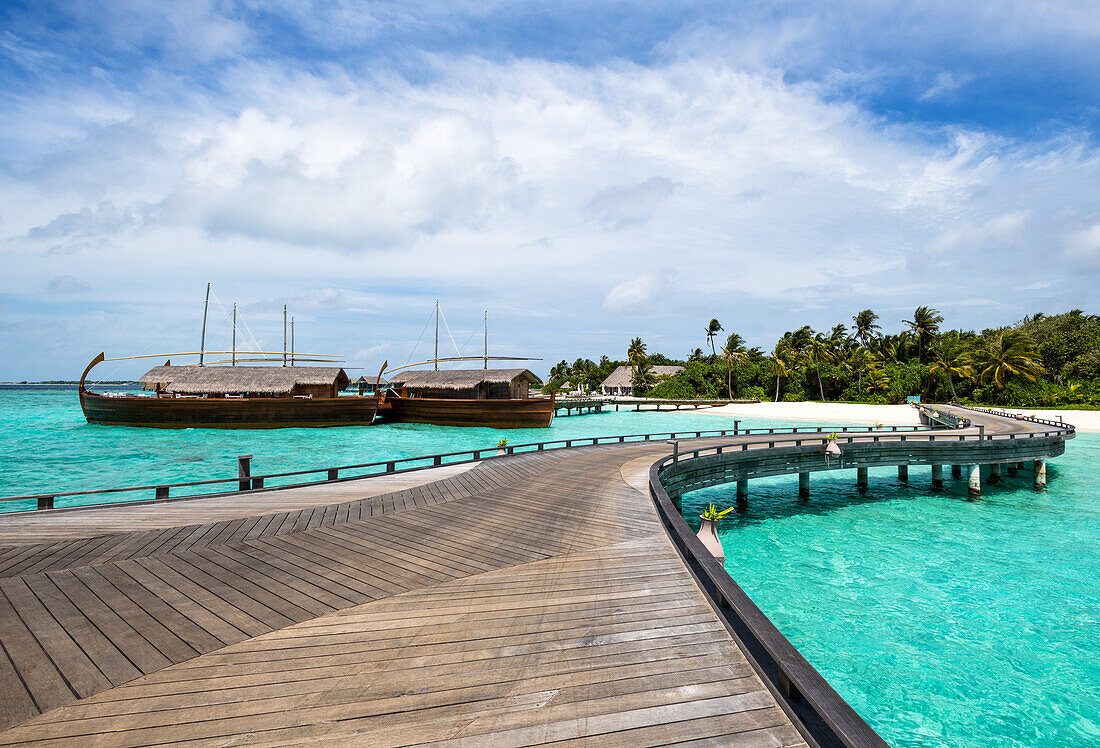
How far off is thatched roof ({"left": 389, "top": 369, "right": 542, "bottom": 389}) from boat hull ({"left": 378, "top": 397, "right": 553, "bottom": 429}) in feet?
5.15

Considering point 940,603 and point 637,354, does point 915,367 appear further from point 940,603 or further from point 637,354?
point 940,603

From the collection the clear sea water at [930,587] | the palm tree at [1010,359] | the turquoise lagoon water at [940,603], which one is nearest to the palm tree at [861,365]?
the palm tree at [1010,359]

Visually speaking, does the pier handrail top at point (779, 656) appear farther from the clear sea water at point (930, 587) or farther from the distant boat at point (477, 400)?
the distant boat at point (477, 400)

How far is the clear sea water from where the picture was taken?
8914 millimetres

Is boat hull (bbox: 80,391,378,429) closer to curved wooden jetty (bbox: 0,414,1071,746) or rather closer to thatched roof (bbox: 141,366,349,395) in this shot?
thatched roof (bbox: 141,366,349,395)

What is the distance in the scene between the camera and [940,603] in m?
12.7

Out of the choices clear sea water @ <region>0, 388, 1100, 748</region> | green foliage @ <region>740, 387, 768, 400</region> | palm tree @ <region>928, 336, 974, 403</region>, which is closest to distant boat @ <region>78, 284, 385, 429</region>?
clear sea water @ <region>0, 388, 1100, 748</region>

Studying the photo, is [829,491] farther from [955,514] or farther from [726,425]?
[726,425]

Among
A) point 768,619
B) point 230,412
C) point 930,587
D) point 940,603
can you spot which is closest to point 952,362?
point 930,587

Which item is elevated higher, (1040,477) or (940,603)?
(1040,477)

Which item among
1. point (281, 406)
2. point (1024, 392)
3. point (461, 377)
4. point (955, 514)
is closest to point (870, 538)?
point (955, 514)

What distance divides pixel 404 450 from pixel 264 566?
3474 cm

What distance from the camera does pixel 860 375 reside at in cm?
7344

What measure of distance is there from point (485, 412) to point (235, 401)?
2413 cm
